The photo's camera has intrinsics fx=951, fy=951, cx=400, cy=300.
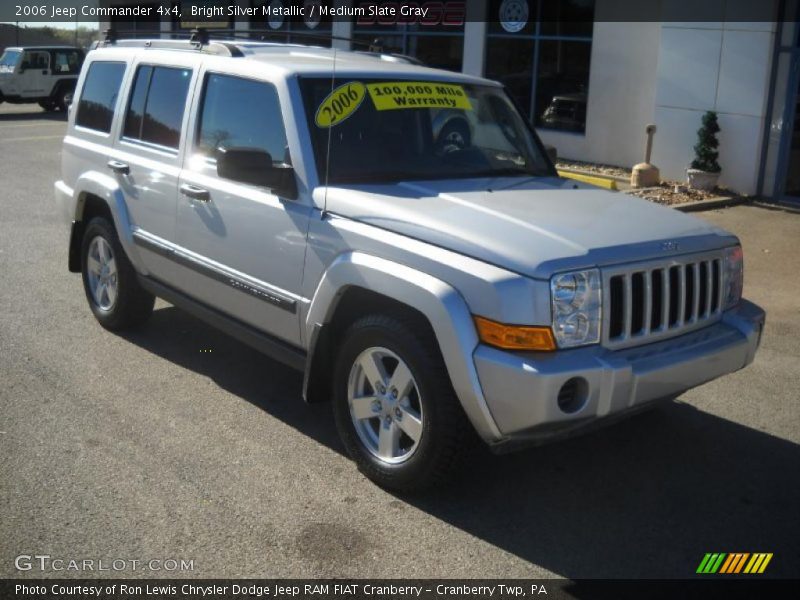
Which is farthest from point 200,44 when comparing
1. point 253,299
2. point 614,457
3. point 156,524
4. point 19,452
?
point 614,457

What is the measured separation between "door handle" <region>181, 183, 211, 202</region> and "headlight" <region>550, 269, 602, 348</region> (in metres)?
2.31

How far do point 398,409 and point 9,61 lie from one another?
25599 millimetres

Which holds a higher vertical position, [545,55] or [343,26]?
[343,26]

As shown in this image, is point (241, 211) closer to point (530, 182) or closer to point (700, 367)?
point (530, 182)

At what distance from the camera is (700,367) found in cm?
430

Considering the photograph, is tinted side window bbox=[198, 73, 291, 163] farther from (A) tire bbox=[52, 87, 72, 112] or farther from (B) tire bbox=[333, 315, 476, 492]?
(A) tire bbox=[52, 87, 72, 112]

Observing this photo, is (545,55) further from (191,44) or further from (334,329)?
(334,329)

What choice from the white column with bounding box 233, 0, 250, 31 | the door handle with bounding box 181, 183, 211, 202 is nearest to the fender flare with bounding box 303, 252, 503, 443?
the door handle with bounding box 181, 183, 211, 202

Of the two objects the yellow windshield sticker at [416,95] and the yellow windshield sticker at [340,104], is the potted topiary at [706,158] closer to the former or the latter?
the yellow windshield sticker at [416,95]

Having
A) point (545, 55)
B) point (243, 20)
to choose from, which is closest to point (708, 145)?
point (545, 55)

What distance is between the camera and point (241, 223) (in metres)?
5.09

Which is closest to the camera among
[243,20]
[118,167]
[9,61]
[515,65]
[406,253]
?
[406,253]

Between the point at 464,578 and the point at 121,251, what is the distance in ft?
12.0

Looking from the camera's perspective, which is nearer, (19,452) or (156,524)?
(156,524)
